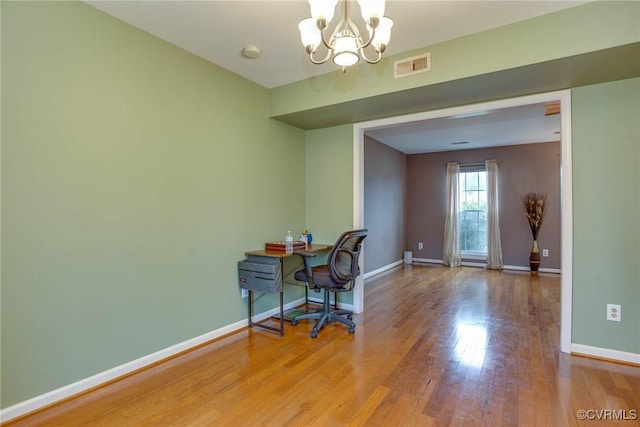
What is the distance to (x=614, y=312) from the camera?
7.95 feet

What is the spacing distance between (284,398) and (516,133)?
5.28 metres

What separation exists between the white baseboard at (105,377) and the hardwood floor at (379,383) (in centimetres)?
5

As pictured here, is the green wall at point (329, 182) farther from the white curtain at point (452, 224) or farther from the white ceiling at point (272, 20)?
the white curtain at point (452, 224)

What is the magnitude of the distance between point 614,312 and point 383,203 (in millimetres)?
3808

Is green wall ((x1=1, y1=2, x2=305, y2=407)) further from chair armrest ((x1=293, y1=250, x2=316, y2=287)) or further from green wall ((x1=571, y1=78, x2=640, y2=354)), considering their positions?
green wall ((x1=571, y1=78, x2=640, y2=354))

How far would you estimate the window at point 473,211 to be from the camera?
6445 mm

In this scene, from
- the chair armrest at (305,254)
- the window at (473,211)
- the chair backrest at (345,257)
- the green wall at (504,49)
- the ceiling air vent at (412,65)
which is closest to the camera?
the green wall at (504,49)

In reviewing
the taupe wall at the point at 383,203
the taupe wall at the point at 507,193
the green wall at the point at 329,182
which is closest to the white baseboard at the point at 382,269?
the taupe wall at the point at 383,203

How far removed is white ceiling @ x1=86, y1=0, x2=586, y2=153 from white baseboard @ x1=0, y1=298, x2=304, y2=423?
237 centimetres

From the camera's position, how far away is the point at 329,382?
6.97 feet

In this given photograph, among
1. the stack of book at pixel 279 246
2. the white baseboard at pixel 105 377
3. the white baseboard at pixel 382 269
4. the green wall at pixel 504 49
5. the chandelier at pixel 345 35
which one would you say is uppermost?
the green wall at pixel 504 49

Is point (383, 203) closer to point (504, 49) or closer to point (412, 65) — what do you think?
point (412, 65)
